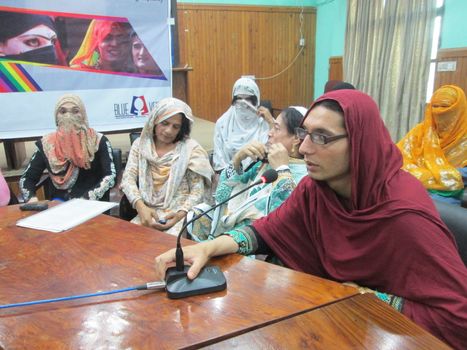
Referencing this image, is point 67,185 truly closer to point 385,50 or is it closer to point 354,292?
point 354,292

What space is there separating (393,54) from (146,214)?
4.49 meters

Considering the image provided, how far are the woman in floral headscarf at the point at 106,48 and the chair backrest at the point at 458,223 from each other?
105 inches

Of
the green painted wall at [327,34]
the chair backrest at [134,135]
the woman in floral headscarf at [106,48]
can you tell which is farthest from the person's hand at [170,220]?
the green painted wall at [327,34]

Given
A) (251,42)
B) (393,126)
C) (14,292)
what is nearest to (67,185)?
(14,292)

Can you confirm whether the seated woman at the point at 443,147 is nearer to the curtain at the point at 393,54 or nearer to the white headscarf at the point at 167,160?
the white headscarf at the point at 167,160

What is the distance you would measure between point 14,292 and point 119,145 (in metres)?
2.98

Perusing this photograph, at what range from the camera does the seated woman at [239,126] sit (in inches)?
127

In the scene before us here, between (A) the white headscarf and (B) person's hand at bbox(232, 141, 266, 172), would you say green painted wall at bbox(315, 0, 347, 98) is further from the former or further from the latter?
(B) person's hand at bbox(232, 141, 266, 172)

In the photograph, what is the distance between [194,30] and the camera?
6383 mm

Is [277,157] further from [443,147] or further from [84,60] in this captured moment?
[84,60]

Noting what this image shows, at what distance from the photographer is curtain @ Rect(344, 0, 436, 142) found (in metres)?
4.74

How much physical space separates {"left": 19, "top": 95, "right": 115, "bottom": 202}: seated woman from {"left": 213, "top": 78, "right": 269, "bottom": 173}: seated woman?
3.62 ft

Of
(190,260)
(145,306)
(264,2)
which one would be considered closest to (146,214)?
(190,260)

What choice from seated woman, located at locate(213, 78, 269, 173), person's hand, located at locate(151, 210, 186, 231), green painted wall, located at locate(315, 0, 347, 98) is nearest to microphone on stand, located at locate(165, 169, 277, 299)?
person's hand, located at locate(151, 210, 186, 231)
